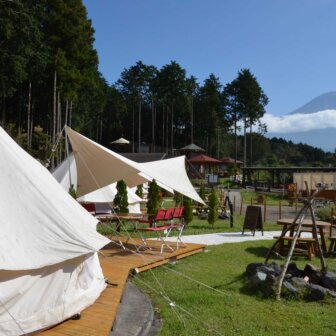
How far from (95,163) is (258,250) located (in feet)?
14.7

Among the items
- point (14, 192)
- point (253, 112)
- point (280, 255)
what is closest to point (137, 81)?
point (253, 112)

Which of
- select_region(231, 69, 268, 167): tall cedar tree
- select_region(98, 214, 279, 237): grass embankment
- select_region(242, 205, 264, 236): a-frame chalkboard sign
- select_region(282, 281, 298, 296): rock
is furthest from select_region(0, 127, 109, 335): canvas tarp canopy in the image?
select_region(231, 69, 268, 167): tall cedar tree

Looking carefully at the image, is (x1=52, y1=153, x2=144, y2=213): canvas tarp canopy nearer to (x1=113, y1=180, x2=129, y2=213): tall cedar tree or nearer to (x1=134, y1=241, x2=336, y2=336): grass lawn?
(x1=113, y1=180, x2=129, y2=213): tall cedar tree

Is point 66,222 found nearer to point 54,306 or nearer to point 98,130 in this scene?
point 54,306

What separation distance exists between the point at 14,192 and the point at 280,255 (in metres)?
6.72

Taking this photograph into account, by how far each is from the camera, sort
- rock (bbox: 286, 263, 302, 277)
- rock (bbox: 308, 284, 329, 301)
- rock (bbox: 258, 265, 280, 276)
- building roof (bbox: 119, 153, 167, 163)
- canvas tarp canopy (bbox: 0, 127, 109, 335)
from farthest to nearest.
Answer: building roof (bbox: 119, 153, 167, 163), rock (bbox: 286, 263, 302, 277), rock (bbox: 258, 265, 280, 276), rock (bbox: 308, 284, 329, 301), canvas tarp canopy (bbox: 0, 127, 109, 335)

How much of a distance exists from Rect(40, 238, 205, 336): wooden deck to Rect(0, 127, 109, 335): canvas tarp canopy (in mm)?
141

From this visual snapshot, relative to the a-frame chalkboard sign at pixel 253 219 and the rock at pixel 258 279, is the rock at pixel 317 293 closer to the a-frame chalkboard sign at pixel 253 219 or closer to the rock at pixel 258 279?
the rock at pixel 258 279

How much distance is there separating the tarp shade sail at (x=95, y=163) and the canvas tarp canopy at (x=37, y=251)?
3.84 meters

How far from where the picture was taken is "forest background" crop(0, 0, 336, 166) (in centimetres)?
2758

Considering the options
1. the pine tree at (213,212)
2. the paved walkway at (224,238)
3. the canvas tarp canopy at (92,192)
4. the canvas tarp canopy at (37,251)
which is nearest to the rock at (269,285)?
the canvas tarp canopy at (37,251)

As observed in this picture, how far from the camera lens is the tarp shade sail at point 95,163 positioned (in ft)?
31.0

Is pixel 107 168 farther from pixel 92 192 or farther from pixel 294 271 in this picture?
pixel 294 271

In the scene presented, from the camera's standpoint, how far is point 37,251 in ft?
14.6
